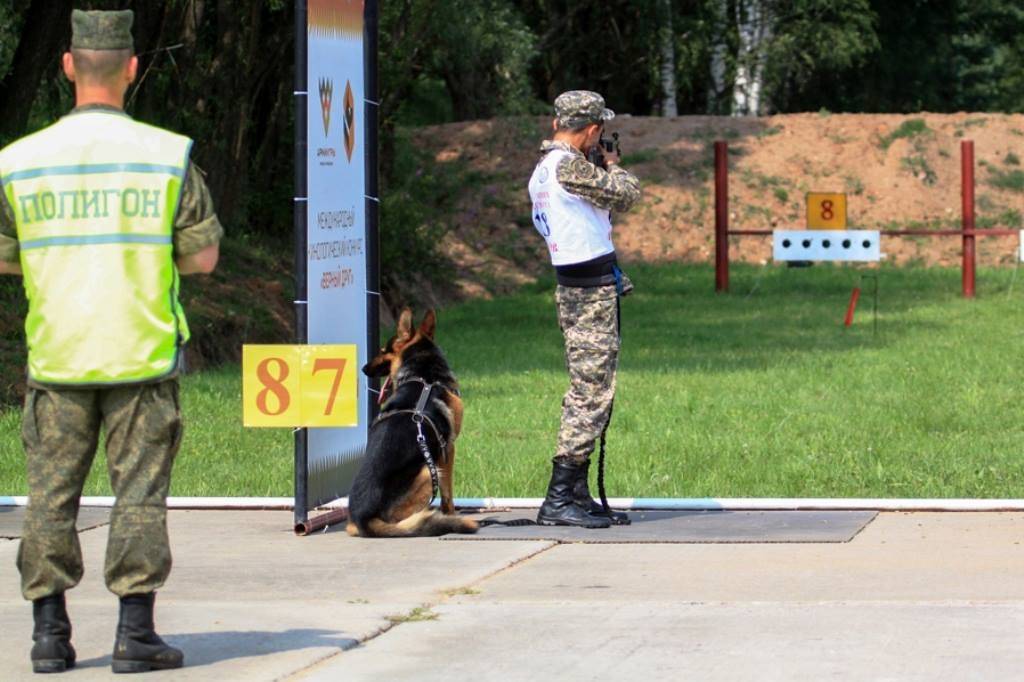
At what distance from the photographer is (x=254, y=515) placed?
1022 centimetres

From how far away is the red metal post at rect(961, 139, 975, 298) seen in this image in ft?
88.6

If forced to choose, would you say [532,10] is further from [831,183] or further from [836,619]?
[836,619]

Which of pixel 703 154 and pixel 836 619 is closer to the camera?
pixel 836 619

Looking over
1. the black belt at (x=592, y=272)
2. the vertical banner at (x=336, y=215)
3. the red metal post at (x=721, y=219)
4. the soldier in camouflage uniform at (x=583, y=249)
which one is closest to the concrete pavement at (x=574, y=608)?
the vertical banner at (x=336, y=215)

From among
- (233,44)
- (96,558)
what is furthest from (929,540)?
(233,44)

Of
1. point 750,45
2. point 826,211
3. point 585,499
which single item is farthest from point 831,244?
point 585,499

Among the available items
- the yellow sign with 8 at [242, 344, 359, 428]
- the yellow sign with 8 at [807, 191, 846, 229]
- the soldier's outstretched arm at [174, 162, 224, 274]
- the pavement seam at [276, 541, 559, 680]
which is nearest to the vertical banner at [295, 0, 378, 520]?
the yellow sign with 8 at [242, 344, 359, 428]

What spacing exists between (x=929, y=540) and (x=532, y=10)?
3805cm

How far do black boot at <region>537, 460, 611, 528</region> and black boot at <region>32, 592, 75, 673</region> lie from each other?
11.9 ft

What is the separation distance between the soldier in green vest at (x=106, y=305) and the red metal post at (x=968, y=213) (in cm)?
2214

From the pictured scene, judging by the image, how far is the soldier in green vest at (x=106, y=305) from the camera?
602cm

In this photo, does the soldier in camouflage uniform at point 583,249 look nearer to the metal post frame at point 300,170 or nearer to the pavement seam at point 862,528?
the metal post frame at point 300,170

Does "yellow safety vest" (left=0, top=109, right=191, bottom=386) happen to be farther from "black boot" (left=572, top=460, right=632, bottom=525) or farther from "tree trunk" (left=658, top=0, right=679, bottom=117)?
"tree trunk" (left=658, top=0, right=679, bottom=117)

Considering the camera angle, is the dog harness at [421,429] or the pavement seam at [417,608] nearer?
the pavement seam at [417,608]
